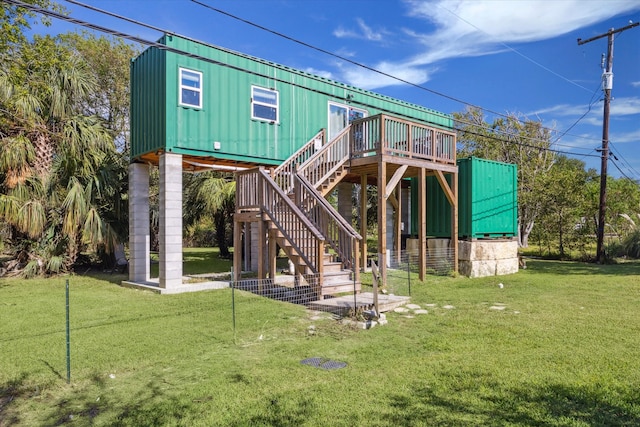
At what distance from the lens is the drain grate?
4.80 meters

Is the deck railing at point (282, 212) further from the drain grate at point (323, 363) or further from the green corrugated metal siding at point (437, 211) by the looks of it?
the green corrugated metal siding at point (437, 211)

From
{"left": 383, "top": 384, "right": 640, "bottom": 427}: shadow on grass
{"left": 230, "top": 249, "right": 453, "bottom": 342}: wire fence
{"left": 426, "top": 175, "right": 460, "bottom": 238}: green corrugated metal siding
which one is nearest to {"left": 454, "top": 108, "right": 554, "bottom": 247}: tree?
{"left": 426, "top": 175, "right": 460, "bottom": 238}: green corrugated metal siding

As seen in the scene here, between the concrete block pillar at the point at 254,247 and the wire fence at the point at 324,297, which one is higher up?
the concrete block pillar at the point at 254,247

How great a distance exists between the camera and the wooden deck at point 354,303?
24.3ft

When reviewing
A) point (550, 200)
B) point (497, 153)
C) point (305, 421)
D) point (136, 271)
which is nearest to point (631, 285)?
point (550, 200)

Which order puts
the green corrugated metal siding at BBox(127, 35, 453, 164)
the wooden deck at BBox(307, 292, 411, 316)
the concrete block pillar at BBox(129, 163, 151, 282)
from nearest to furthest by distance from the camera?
the wooden deck at BBox(307, 292, 411, 316) → the green corrugated metal siding at BBox(127, 35, 453, 164) → the concrete block pillar at BBox(129, 163, 151, 282)

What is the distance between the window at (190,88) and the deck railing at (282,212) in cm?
219

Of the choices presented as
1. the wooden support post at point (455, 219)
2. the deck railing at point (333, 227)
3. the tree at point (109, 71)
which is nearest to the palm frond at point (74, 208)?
the deck railing at point (333, 227)

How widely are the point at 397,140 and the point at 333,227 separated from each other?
3431 mm

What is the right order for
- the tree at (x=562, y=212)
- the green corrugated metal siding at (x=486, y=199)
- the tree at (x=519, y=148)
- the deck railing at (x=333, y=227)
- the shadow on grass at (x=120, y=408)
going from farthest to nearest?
the tree at (x=519, y=148), the tree at (x=562, y=212), the green corrugated metal siding at (x=486, y=199), the deck railing at (x=333, y=227), the shadow on grass at (x=120, y=408)

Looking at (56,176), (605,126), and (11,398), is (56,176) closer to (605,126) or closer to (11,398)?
(11,398)

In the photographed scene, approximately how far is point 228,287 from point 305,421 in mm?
7714

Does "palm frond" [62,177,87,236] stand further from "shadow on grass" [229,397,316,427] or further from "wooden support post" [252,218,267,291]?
"shadow on grass" [229,397,316,427]

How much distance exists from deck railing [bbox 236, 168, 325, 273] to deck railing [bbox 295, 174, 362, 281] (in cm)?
41
